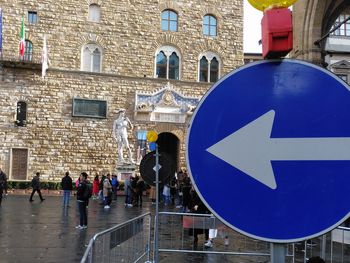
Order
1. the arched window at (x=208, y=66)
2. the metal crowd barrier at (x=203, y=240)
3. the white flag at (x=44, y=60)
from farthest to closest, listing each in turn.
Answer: the arched window at (x=208, y=66) → the white flag at (x=44, y=60) → the metal crowd barrier at (x=203, y=240)

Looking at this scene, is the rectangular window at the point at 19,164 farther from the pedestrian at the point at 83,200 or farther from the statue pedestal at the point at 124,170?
the pedestrian at the point at 83,200

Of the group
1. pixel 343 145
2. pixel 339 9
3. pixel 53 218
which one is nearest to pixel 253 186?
pixel 343 145

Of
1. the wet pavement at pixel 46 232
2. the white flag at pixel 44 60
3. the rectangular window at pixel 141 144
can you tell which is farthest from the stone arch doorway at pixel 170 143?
the wet pavement at pixel 46 232

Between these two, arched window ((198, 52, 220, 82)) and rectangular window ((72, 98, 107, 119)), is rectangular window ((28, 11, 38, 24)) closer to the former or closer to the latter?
rectangular window ((72, 98, 107, 119))

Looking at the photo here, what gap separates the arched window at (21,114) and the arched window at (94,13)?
6.88m

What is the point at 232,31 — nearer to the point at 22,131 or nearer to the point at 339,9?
the point at 22,131

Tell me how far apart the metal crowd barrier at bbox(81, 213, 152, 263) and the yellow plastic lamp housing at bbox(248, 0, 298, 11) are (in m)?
2.94

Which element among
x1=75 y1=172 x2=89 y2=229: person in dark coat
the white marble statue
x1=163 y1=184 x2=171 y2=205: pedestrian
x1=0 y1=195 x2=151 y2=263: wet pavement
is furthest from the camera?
the white marble statue

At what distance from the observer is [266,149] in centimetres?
188

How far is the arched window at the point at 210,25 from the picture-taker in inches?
1276

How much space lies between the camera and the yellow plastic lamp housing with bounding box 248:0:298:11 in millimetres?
1812

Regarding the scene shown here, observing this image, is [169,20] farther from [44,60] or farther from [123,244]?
[123,244]

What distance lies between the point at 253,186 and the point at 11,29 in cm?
2942

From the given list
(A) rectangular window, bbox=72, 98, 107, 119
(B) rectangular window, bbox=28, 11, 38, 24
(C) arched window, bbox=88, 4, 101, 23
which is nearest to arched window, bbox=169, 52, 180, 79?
(A) rectangular window, bbox=72, 98, 107, 119
